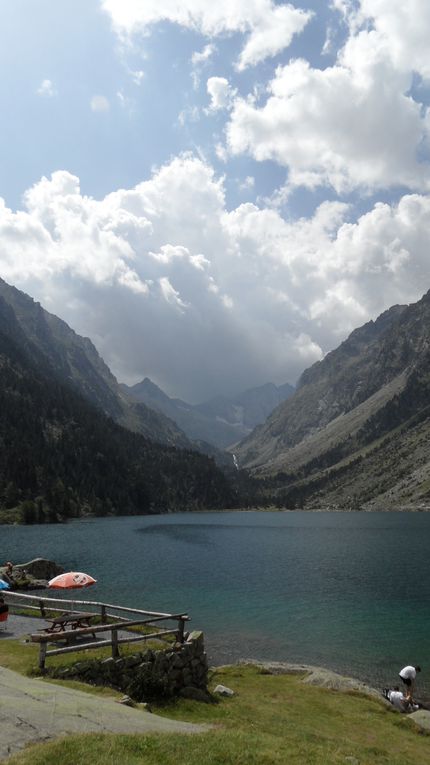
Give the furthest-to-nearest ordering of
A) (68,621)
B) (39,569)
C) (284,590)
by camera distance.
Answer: (39,569)
(284,590)
(68,621)

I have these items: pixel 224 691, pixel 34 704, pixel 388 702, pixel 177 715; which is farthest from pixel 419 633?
pixel 34 704

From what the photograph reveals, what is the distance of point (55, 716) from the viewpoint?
15.5 m

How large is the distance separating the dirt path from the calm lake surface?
24961mm

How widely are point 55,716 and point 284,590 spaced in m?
60.0

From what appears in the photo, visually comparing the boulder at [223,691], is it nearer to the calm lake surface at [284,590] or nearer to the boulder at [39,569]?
the calm lake surface at [284,590]

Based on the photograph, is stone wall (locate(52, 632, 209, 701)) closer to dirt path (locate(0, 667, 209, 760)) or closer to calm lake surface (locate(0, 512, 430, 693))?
dirt path (locate(0, 667, 209, 760))

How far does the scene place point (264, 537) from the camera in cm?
16038

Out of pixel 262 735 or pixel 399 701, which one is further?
pixel 399 701

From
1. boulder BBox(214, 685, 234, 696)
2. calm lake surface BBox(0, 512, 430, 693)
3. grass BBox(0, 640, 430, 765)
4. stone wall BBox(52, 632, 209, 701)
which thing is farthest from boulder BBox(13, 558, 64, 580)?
stone wall BBox(52, 632, 209, 701)

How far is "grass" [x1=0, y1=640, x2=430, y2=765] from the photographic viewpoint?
1320 centimetres

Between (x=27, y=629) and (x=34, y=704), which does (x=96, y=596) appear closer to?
(x=27, y=629)

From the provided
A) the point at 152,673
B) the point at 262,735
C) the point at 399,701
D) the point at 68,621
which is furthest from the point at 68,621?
the point at 399,701

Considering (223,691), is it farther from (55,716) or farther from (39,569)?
(39,569)

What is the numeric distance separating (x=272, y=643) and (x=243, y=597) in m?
20.1
